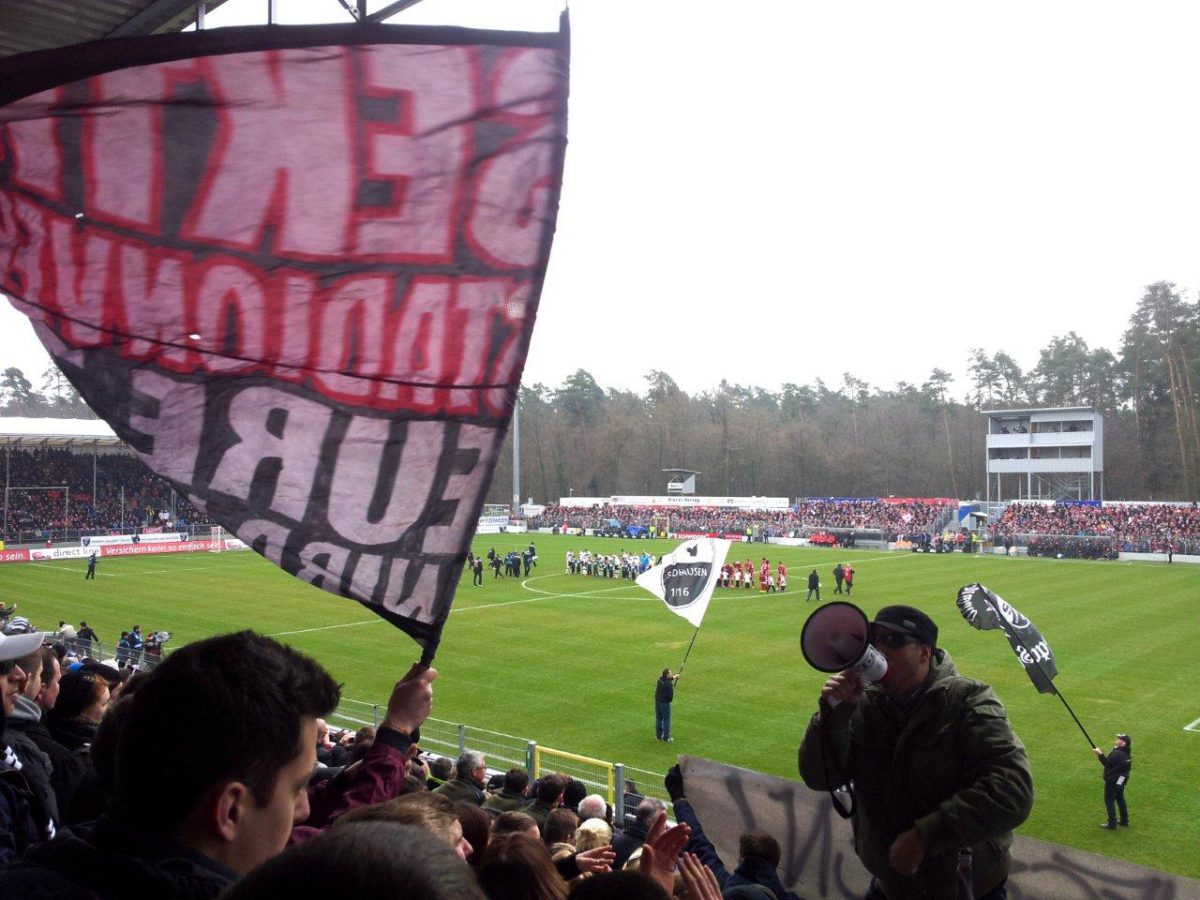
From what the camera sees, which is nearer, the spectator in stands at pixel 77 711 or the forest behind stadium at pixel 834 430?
the spectator in stands at pixel 77 711

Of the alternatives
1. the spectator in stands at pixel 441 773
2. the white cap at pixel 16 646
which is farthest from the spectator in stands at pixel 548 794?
the white cap at pixel 16 646

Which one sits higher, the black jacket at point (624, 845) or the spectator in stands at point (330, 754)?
the black jacket at point (624, 845)

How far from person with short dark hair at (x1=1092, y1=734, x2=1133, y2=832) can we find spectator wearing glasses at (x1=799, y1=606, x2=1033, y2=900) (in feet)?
28.6

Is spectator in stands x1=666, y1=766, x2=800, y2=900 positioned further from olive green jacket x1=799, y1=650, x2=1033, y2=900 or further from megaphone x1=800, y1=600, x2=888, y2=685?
megaphone x1=800, y1=600, x2=888, y2=685

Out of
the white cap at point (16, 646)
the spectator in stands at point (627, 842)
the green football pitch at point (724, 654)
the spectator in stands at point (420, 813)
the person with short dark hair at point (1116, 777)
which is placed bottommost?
the green football pitch at point (724, 654)

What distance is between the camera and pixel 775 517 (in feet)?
201

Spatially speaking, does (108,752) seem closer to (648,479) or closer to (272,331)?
(272,331)

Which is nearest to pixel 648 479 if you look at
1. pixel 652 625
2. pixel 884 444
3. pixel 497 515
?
pixel 884 444

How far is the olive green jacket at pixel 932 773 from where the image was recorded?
3.02 m

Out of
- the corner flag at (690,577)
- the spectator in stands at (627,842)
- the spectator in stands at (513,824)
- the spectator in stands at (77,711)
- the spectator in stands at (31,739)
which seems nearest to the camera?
the spectator in stands at (31,739)

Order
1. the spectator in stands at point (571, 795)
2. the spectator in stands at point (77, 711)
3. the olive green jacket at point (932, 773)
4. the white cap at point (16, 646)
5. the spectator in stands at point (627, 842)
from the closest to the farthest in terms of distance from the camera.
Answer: the olive green jacket at point (932, 773) → the white cap at point (16, 646) → the spectator in stands at point (627, 842) → the spectator in stands at point (77, 711) → the spectator in stands at point (571, 795)

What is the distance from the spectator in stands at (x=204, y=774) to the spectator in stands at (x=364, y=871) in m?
0.59

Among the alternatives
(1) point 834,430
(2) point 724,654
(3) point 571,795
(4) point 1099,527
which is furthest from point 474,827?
(1) point 834,430

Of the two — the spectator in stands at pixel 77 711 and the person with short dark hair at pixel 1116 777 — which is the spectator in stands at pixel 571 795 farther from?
the person with short dark hair at pixel 1116 777
